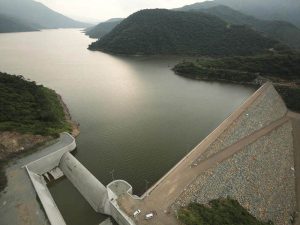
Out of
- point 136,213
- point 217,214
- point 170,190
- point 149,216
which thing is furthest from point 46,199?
point 217,214

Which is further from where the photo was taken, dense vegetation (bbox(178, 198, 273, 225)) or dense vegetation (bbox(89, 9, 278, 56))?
dense vegetation (bbox(89, 9, 278, 56))

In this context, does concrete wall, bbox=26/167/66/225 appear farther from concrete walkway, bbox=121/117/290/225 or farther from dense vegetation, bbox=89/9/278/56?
dense vegetation, bbox=89/9/278/56

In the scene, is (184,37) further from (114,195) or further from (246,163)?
(114,195)

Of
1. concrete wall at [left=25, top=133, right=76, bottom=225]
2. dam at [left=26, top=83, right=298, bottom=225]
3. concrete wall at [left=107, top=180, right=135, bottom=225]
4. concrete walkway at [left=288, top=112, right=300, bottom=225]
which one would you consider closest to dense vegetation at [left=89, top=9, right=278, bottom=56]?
concrete walkway at [left=288, top=112, right=300, bottom=225]

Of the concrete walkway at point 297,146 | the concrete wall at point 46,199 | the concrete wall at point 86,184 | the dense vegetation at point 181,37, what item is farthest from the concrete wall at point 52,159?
the dense vegetation at point 181,37

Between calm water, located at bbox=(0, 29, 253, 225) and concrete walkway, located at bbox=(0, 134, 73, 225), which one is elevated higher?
concrete walkway, located at bbox=(0, 134, 73, 225)

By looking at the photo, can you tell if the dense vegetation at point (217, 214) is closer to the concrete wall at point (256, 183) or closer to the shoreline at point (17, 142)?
the concrete wall at point (256, 183)

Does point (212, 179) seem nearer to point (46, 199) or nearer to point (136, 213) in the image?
point (136, 213)
